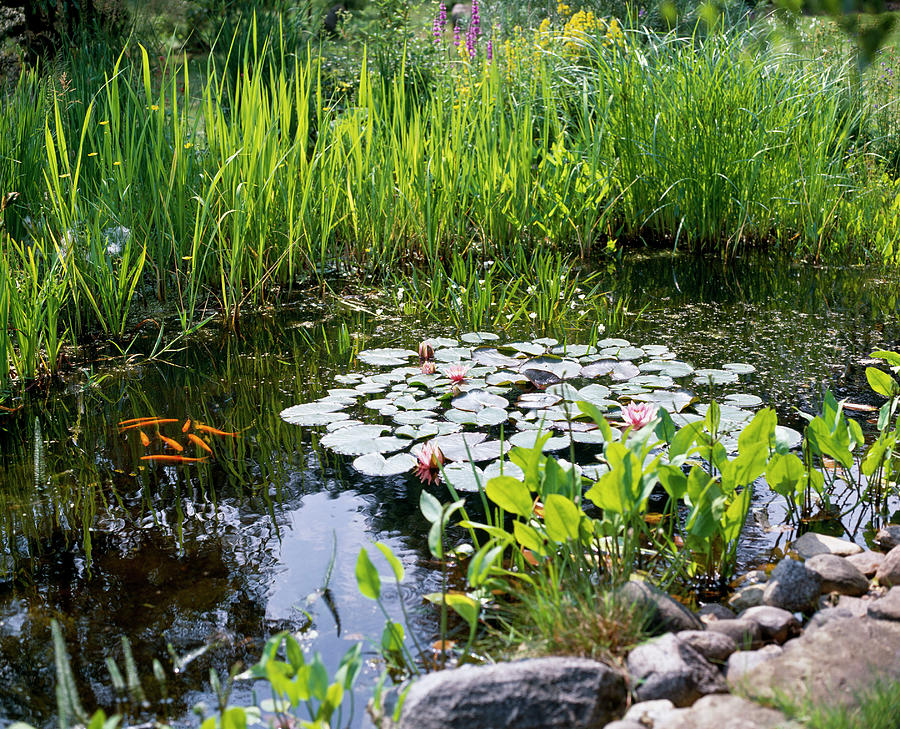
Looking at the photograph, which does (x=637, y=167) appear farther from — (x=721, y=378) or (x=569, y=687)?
(x=569, y=687)

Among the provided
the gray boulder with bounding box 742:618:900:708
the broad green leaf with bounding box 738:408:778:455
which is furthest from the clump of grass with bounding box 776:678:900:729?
the broad green leaf with bounding box 738:408:778:455

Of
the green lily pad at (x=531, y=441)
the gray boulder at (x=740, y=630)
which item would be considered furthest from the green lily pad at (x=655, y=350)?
the gray boulder at (x=740, y=630)

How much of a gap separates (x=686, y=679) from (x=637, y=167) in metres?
3.40

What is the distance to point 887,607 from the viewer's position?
1347 mm

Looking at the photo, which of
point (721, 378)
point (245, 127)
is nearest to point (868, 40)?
point (721, 378)

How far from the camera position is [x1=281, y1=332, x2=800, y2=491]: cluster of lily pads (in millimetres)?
1994

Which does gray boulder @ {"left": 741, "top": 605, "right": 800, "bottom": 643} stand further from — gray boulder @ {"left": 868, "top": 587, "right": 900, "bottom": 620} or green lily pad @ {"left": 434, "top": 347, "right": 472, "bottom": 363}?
green lily pad @ {"left": 434, "top": 347, "right": 472, "bottom": 363}

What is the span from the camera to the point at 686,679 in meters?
1.20

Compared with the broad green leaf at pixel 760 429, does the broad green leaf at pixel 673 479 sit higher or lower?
lower

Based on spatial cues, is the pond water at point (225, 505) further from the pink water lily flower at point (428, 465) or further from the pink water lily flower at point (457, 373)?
the pink water lily flower at point (457, 373)

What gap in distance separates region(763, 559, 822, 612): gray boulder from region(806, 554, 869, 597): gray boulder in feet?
0.13

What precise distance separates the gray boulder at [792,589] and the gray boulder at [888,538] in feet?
0.98

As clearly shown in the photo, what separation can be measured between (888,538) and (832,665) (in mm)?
571

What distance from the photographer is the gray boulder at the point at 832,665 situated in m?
1.14
